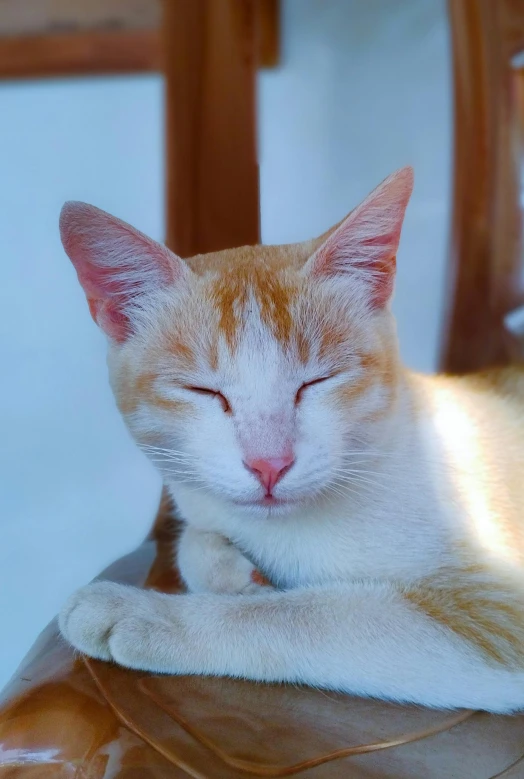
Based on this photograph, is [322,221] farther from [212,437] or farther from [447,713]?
[447,713]

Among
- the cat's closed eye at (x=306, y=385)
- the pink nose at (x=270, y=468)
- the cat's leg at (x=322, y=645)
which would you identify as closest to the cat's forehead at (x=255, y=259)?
the cat's closed eye at (x=306, y=385)

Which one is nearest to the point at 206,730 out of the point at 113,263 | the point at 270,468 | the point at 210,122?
the point at 270,468

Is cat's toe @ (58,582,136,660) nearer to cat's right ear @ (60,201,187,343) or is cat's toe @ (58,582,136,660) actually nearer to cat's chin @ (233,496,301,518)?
cat's chin @ (233,496,301,518)

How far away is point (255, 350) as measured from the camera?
2.08 feet

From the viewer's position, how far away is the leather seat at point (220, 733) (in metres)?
0.49

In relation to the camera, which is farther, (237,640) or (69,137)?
(69,137)

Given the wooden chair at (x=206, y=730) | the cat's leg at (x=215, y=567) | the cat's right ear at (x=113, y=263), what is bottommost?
the wooden chair at (x=206, y=730)

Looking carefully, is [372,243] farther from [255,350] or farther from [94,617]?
[94,617]

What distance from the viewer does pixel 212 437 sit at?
2.02 feet

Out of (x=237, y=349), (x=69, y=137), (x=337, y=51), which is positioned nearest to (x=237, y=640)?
(x=237, y=349)

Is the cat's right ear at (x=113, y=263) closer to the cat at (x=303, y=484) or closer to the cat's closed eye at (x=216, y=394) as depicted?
the cat at (x=303, y=484)

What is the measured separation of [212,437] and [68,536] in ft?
1.37

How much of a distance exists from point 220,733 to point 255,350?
362mm

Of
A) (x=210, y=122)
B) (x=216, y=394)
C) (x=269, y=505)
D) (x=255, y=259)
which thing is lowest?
(x=269, y=505)
